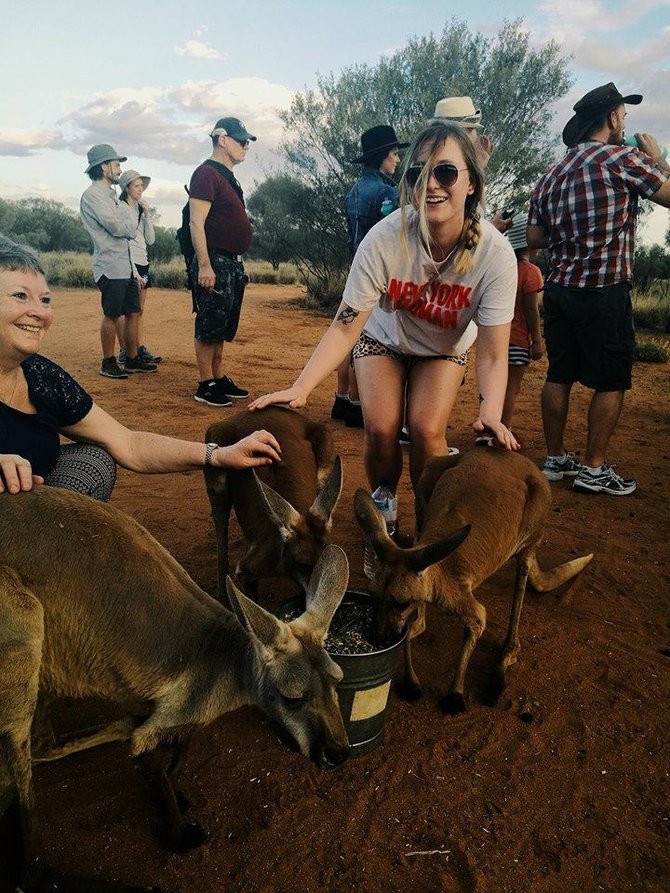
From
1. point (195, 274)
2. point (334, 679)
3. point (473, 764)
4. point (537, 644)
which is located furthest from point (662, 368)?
point (334, 679)

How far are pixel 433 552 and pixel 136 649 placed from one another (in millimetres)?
1154

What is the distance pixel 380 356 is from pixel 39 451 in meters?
2.10

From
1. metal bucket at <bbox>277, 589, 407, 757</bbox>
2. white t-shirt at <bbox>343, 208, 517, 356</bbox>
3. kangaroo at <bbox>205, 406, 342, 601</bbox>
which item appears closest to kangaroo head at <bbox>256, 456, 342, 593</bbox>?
kangaroo at <bbox>205, 406, 342, 601</bbox>

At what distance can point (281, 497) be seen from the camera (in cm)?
304

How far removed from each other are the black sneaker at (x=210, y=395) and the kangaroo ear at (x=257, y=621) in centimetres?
584

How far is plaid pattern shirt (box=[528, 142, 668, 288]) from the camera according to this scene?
4.95 m

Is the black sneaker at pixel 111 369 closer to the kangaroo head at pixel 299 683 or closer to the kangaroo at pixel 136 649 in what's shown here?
the kangaroo at pixel 136 649

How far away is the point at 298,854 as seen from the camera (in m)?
2.31

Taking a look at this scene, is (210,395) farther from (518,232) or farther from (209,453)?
(209,453)

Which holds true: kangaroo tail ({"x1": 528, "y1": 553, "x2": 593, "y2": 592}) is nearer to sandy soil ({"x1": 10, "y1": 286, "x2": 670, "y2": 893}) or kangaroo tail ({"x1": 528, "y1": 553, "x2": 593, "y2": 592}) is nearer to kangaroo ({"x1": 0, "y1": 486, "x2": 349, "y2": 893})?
sandy soil ({"x1": 10, "y1": 286, "x2": 670, "y2": 893})

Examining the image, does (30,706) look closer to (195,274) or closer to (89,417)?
(89,417)

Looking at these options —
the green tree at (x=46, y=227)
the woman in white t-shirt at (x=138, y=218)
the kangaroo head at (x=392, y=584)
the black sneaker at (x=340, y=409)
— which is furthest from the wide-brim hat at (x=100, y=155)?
the green tree at (x=46, y=227)

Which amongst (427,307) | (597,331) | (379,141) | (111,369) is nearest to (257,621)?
(427,307)

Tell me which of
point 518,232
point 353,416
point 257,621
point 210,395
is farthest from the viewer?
point 210,395
